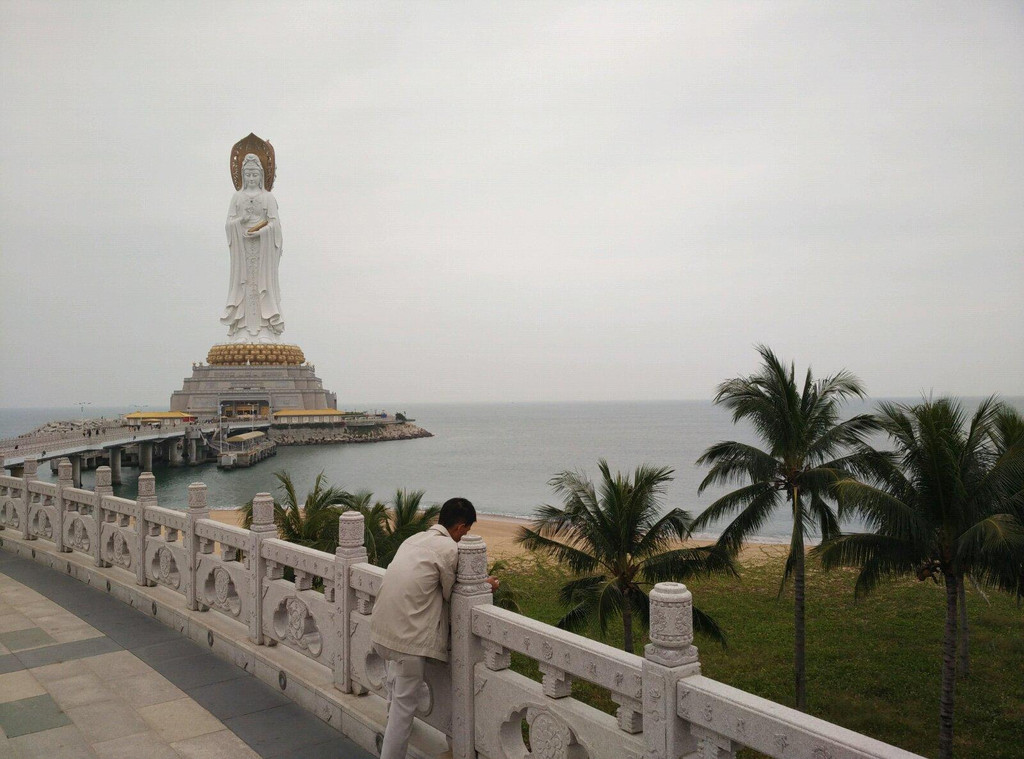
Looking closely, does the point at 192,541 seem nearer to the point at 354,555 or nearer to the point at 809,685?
the point at 354,555

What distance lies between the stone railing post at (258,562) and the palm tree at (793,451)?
395 inches

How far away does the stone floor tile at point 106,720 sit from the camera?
4.79 m

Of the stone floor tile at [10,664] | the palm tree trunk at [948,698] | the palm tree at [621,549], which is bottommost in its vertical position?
the palm tree trunk at [948,698]

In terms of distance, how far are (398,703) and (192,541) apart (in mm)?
3900

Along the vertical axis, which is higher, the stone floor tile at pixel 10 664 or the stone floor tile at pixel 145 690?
the stone floor tile at pixel 10 664

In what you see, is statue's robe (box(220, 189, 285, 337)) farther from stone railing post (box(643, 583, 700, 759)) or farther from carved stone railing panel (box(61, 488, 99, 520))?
stone railing post (box(643, 583, 700, 759))

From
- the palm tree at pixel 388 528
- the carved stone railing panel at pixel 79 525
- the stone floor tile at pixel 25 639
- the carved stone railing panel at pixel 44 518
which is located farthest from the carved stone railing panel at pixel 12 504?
the palm tree at pixel 388 528

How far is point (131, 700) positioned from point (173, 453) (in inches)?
2416

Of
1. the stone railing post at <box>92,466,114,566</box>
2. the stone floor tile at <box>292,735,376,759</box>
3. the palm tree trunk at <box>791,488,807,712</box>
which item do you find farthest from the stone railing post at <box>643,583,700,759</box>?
the palm tree trunk at <box>791,488,807,712</box>

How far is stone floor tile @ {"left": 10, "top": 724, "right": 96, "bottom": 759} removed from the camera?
450 cm

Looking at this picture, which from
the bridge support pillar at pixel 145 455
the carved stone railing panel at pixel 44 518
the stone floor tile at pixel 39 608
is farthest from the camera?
the bridge support pillar at pixel 145 455

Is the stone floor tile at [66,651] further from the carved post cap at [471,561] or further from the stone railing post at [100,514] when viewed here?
the carved post cap at [471,561]

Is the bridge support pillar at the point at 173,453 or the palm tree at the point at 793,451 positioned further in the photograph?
the bridge support pillar at the point at 173,453

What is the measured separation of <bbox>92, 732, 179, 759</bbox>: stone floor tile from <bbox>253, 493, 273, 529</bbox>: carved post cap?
A: 1.78 meters
